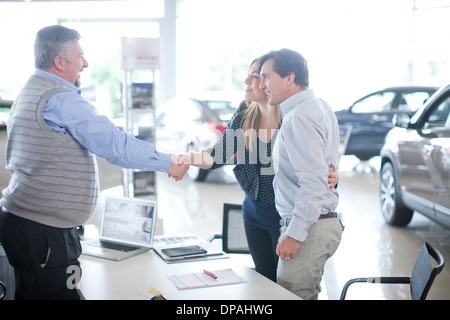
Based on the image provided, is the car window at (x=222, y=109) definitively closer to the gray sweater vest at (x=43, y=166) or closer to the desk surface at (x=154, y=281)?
the desk surface at (x=154, y=281)

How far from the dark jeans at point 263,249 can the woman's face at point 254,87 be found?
2.03ft

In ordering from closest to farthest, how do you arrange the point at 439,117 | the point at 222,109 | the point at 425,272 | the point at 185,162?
1. the point at 425,272
2. the point at 185,162
3. the point at 439,117
4. the point at 222,109

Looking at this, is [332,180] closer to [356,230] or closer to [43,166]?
[43,166]

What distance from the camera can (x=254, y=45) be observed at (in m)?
12.9

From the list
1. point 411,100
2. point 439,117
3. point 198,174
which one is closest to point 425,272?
point 439,117

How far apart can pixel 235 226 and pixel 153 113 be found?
2.32 metres

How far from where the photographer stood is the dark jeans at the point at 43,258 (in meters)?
1.95

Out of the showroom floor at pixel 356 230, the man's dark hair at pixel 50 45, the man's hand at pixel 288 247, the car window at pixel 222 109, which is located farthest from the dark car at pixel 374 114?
the man's dark hair at pixel 50 45

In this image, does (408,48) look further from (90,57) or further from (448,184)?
(448,184)

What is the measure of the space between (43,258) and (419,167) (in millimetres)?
3481

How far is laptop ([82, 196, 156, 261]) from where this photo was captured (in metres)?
2.34

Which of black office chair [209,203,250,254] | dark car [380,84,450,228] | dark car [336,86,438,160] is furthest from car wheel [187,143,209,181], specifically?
black office chair [209,203,250,254]

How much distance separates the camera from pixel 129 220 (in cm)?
243
